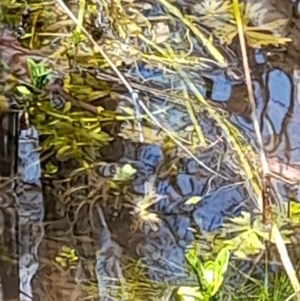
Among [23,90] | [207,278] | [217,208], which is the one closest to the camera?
[207,278]

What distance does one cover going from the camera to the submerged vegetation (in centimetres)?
96

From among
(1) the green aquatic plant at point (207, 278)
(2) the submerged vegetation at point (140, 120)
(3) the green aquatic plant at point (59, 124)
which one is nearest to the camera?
(1) the green aquatic plant at point (207, 278)

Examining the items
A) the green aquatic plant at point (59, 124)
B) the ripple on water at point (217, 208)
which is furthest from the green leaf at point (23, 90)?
the ripple on water at point (217, 208)

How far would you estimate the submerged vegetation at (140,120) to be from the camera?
3.17ft

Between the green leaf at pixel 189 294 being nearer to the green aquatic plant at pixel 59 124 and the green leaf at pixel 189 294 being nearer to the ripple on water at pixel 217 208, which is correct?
the ripple on water at pixel 217 208

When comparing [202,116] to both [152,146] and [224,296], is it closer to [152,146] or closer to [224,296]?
[152,146]

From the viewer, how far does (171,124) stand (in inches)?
43.6

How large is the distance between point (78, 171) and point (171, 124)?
0.52 feet

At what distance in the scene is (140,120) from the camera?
3.66ft

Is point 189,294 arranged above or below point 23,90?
below

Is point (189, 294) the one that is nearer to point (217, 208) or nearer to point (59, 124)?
point (217, 208)

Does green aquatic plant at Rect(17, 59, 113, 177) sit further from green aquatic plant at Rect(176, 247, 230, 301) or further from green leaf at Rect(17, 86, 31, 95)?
green aquatic plant at Rect(176, 247, 230, 301)

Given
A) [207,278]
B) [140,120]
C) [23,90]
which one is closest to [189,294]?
[207,278]

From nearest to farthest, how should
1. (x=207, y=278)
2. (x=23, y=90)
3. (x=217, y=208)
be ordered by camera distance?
(x=207, y=278), (x=217, y=208), (x=23, y=90)
